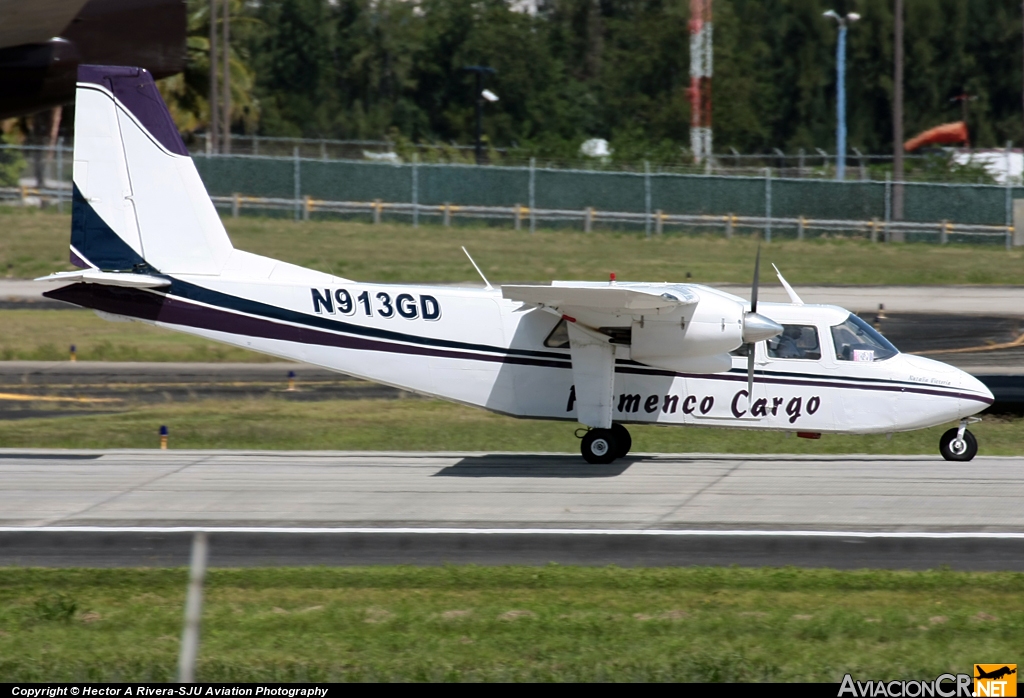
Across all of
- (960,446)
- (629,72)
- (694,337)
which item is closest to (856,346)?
(960,446)

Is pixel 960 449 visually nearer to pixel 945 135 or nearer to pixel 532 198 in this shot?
pixel 532 198

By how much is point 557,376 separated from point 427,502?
10.8ft

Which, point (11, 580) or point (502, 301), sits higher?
point (502, 301)

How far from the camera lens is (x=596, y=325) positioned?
16766 millimetres

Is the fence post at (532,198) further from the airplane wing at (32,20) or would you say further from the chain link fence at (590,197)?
the airplane wing at (32,20)

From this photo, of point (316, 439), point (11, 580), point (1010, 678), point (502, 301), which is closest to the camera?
point (1010, 678)

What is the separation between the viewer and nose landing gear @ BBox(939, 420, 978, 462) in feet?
56.2

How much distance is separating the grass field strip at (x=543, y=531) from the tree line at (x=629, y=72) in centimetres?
5898

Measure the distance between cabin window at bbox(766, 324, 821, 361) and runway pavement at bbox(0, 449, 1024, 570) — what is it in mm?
1642

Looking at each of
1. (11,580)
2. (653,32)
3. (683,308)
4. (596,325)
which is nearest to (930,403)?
(683,308)

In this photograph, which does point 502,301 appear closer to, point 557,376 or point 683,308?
point 557,376

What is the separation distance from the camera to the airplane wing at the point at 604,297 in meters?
15.9

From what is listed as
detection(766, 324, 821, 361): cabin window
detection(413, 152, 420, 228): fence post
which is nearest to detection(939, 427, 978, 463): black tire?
detection(766, 324, 821, 361): cabin window

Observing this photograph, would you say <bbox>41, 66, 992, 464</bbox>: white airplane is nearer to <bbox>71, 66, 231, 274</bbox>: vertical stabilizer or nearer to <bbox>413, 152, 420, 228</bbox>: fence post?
<bbox>71, 66, 231, 274</bbox>: vertical stabilizer
